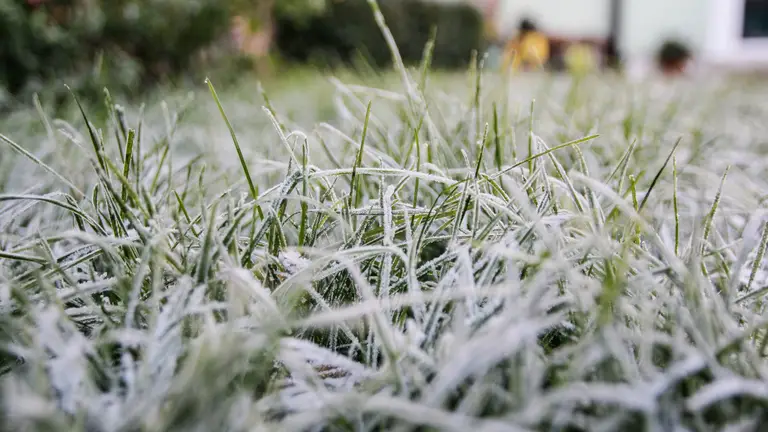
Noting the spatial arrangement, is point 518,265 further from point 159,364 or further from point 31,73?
point 31,73

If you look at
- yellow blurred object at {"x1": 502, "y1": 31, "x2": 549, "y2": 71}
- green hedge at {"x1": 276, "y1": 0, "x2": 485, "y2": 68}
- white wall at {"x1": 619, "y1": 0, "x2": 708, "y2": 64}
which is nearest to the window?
white wall at {"x1": 619, "y1": 0, "x2": 708, "y2": 64}

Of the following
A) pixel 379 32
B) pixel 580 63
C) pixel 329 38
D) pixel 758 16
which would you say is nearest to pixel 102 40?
pixel 580 63

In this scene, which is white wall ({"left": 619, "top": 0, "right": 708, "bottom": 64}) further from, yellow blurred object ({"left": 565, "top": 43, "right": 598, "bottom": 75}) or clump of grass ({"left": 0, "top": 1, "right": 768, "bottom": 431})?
clump of grass ({"left": 0, "top": 1, "right": 768, "bottom": 431})

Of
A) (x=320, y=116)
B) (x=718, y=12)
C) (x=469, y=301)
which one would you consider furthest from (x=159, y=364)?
(x=718, y=12)

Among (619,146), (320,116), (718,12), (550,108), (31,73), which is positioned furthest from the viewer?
(718,12)

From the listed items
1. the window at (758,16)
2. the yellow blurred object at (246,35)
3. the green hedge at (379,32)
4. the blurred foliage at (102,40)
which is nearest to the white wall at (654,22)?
the window at (758,16)

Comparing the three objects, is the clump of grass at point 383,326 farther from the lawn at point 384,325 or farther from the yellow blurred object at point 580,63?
the yellow blurred object at point 580,63
